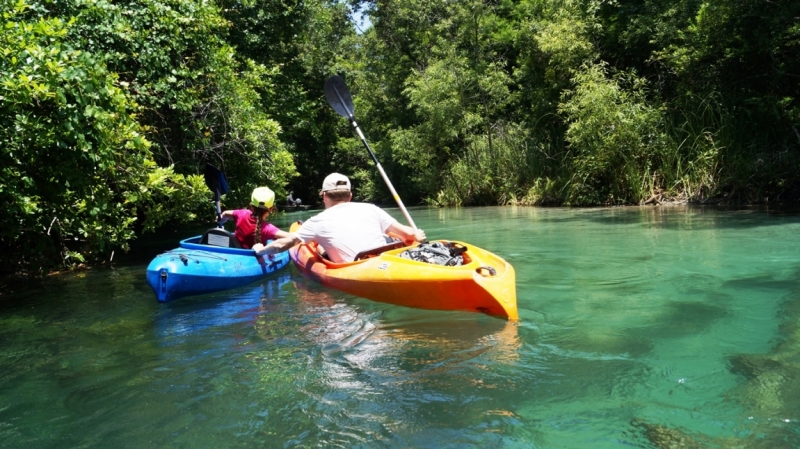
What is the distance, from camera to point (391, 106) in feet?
82.5

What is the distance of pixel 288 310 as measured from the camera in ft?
16.4

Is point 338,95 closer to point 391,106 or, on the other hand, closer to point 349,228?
point 349,228

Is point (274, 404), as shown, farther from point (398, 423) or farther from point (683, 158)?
point (683, 158)

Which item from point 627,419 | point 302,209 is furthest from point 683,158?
point 302,209

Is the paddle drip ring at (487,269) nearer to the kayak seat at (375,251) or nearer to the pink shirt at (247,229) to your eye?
the kayak seat at (375,251)

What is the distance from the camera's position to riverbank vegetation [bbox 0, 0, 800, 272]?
209 inches

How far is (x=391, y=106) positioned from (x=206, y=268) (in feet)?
66.7

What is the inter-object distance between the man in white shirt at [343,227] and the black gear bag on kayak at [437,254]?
41cm

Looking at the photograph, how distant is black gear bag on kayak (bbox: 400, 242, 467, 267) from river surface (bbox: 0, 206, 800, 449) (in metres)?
0.47

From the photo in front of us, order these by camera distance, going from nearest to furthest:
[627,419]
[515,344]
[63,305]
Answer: [627,419] → [515,344] → [63,305]

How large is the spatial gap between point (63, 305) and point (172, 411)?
3.41 metres

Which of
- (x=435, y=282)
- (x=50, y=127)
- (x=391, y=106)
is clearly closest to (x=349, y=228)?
(x=435, y=282)

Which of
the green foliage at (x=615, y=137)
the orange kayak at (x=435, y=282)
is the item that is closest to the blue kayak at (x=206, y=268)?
the orange kayak at (x=435, y=282)

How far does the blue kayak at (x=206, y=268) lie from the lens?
5.32 meters
